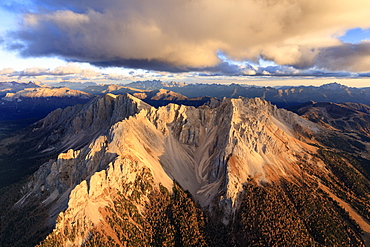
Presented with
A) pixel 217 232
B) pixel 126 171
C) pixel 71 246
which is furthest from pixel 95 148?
pixel 217 232

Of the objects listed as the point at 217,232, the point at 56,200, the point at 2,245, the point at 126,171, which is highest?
the point at 126,171

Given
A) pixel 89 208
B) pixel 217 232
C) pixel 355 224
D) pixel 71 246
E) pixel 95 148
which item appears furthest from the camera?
pixel 95 148

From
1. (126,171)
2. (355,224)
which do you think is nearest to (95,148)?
(126,171)

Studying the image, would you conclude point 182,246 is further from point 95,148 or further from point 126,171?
point 95,148

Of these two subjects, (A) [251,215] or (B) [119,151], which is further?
(B) [119,151]

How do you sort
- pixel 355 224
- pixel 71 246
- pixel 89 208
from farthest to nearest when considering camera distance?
pixel 355 224
pixel 89 208
pixel 71 246

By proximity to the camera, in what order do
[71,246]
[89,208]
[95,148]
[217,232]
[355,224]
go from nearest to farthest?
[71,246] < [89,208] < [217,232] < [355,224] < [95,148]

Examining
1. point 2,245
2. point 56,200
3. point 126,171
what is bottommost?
point 2,245

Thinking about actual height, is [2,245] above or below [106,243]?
below

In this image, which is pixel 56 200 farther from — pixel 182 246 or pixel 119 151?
pixel 182 246
